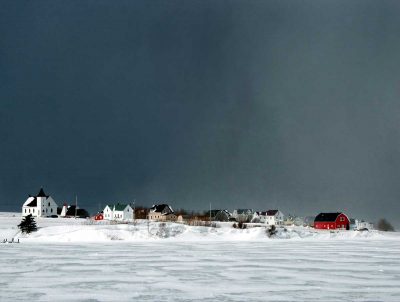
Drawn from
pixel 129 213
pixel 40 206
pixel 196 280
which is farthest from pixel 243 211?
pixel 196 280

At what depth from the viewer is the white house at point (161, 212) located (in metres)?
144

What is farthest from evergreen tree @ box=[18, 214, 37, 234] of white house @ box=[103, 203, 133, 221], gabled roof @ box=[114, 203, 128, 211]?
gabled roof @ box=[114, 203, 128, 211]

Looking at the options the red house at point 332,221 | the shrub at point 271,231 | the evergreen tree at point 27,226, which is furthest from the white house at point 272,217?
the evergreen tree at point 27,226

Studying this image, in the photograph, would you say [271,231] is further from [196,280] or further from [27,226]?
[196,280]

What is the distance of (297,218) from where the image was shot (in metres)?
200

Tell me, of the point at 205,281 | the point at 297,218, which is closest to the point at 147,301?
the point at 205,281

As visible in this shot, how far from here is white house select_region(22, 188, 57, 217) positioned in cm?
12231

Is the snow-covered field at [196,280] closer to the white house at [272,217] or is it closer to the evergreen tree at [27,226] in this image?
the evergreen tree at [27,226]

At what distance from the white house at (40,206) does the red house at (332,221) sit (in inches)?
2558

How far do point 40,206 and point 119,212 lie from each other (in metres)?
20.3

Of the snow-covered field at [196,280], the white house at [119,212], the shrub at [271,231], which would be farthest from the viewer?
the white house at [119,212]

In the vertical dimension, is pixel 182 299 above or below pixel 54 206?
below

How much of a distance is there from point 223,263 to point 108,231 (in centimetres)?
4574

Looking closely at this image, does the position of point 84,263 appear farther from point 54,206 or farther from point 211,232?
point 54,206
